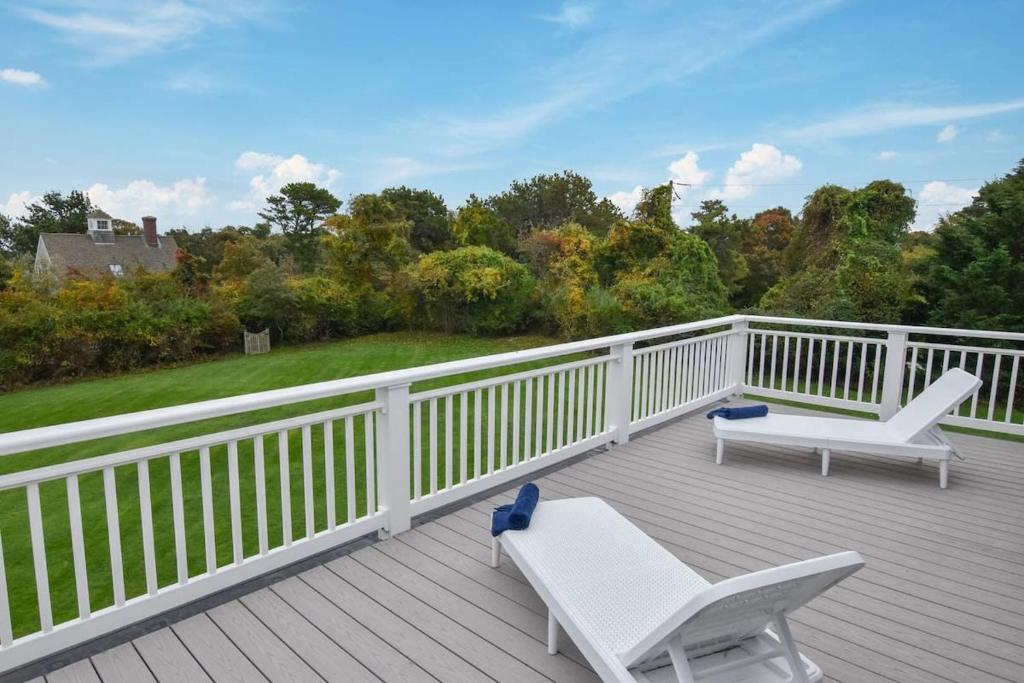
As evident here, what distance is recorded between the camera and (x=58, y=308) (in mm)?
12008

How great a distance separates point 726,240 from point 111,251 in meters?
31.2

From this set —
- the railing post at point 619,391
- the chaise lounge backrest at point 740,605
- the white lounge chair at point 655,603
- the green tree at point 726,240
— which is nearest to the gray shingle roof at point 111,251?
the green tree at point 726,240

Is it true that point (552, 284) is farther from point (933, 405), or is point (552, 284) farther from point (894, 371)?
point (933, 405)

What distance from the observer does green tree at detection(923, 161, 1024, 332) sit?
8023mm

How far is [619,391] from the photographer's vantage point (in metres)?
4.58

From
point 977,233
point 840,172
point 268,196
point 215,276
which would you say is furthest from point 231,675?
point 268,196

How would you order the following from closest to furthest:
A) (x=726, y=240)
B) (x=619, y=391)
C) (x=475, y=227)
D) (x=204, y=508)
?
1. (x=204, y=508)
2. (x=619, y=391)
3. (x=726, y=240)
4. (x=475, y=227)

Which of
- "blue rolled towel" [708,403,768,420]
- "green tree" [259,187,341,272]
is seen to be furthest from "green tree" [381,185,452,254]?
"blue rolled towel" [708,403,768,420]

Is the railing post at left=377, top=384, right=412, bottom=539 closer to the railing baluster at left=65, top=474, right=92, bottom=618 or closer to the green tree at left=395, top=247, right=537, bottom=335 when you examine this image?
the railing baluster at left=65, top=474, right=92, bottom=618

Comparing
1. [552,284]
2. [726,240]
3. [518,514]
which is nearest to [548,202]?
[726,240]

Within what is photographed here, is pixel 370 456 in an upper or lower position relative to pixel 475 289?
lower

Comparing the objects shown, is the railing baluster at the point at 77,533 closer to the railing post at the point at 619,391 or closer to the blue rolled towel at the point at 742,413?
the railing post at the point at 619,391

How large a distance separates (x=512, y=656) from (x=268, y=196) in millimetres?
31483

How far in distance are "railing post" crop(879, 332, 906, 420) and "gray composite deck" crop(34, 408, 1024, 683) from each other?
127 cm
